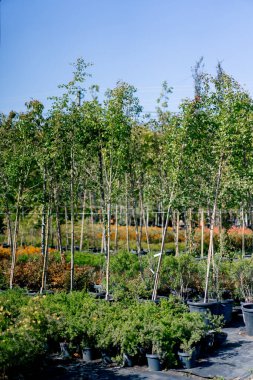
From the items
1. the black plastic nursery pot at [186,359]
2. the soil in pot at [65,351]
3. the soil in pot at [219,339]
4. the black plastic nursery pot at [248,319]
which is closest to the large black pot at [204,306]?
the black plastic nursery pot at [248,319]

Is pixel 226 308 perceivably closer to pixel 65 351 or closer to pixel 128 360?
pixel 128 360

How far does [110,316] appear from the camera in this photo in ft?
23.1

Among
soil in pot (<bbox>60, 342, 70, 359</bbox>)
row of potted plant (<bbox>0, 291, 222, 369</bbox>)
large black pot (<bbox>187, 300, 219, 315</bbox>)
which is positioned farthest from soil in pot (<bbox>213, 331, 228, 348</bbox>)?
soil in pot (<bbox>60, 342, 70, 359</bbox>)

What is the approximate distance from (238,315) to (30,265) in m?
5.26

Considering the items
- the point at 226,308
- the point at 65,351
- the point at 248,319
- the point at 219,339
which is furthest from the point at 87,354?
the point at 226,308

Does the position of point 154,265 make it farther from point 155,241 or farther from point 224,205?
point 155,241

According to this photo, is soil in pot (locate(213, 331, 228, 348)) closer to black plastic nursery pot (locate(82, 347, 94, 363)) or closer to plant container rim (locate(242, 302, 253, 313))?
plant container rim (locate(242, 302, 253, 313))

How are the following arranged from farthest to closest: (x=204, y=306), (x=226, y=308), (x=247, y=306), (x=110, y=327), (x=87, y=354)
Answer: (x=226, y=308)
(x=204, y=306)
(x=247, y=306)
(x=87, y=354)
(x=110, y=327)

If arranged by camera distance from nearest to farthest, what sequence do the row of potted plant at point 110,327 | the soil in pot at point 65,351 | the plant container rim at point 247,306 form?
the row of potted plant at point 110,327 < the soil in pot at point 65,351 < the plant container rim at point 247,306

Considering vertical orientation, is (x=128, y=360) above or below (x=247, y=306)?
below

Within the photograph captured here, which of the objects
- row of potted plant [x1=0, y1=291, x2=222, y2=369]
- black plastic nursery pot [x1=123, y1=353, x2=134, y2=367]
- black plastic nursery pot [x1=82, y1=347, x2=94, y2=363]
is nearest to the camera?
row of potted plant [x1=0, y1=291, x2=222, y2=369]

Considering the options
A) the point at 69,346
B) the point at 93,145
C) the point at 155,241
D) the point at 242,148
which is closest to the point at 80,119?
the point at 93,145

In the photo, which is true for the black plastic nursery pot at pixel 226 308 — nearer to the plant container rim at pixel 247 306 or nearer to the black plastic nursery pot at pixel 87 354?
the plant container rim at pixel 247 306

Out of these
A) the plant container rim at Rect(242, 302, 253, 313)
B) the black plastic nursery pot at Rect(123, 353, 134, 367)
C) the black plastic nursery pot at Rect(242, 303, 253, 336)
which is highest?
the plant container rim at Rect(242, 302, 253, 313)
